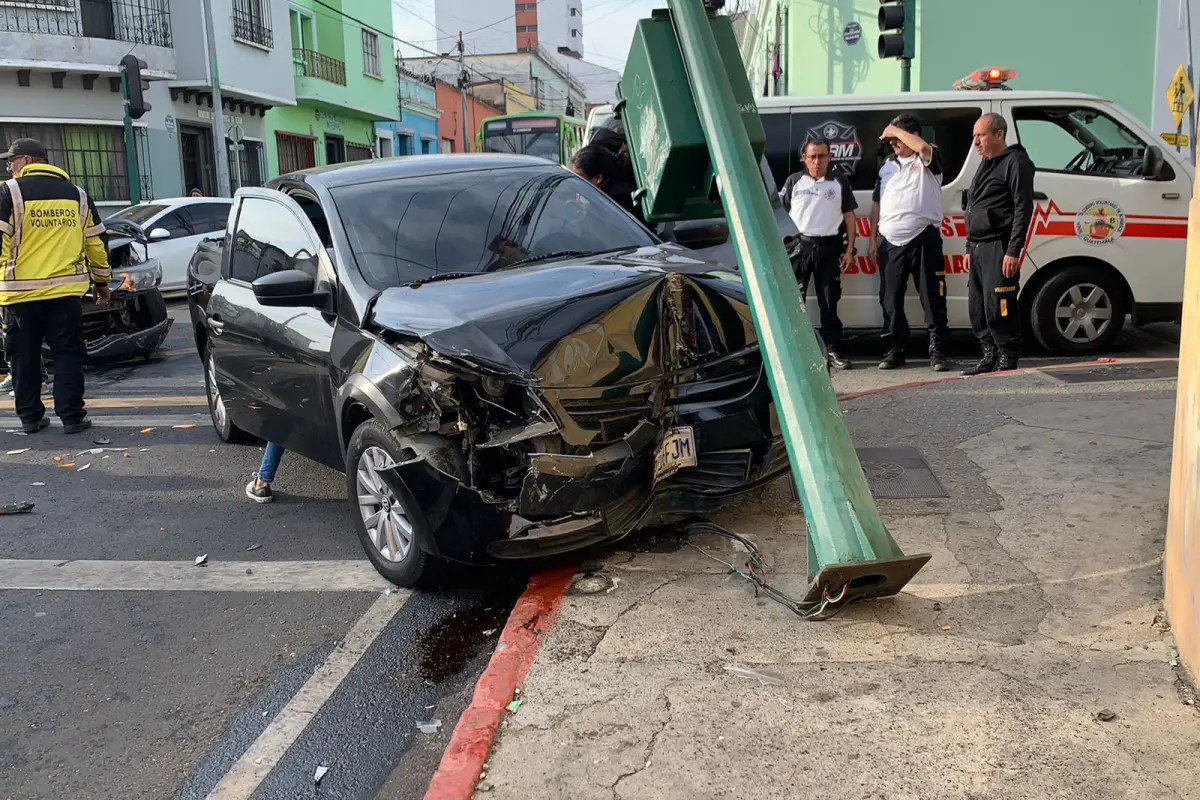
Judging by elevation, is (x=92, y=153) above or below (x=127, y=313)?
above

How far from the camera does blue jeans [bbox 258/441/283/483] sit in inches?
226

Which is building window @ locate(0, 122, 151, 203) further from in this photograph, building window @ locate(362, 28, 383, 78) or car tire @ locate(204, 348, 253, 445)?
car tire @ locate(204, 348, 253, 445)

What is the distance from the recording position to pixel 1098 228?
8016 mm

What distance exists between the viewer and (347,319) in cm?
463

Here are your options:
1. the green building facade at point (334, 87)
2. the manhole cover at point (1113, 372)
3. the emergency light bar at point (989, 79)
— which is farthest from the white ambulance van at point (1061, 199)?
the green building facade at point (334, 87)

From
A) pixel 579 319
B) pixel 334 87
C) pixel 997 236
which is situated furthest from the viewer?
pixel 334 87

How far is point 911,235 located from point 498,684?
562cm

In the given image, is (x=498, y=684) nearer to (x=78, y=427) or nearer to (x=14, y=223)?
(x=78, y=427)

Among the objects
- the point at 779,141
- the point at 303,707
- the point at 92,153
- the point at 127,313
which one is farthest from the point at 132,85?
the point at 303,707

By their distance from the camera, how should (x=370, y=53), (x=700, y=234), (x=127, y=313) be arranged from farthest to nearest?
(x=370, y=53) → (x=127, y=313) → (x=700, y=234)

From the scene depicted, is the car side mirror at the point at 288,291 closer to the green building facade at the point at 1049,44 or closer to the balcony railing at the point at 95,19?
the green building facade at the point at 1049,44

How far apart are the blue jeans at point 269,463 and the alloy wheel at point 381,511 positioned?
1.46 m

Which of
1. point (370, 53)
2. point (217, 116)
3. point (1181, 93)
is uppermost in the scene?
point (370, 53)

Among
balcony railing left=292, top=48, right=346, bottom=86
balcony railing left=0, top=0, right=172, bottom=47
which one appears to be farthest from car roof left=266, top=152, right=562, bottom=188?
balcony railing left=292, top=48, right=346, bottom=86
